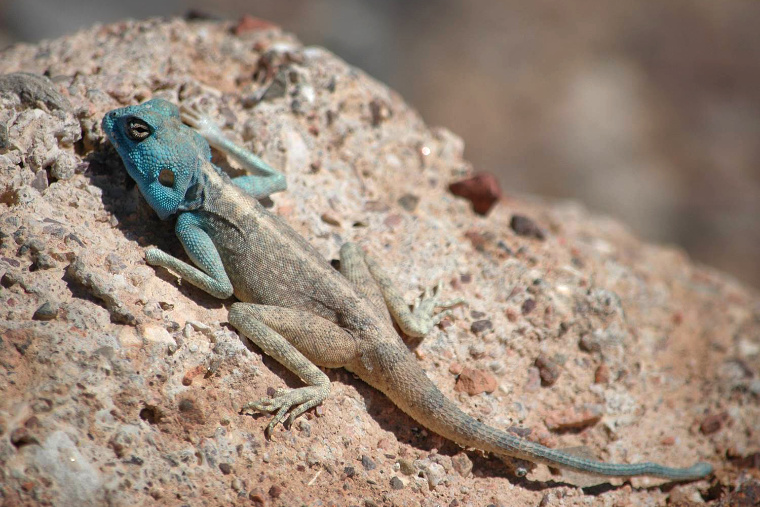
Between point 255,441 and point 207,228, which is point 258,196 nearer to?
point 207,228

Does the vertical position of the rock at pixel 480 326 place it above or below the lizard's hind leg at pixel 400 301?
above

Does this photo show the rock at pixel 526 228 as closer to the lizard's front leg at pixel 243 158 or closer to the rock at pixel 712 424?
the rock at pixel 712 424

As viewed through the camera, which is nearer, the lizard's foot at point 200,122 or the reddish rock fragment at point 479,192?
the lizard's foot at point 200,122

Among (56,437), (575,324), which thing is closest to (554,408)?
(575,324)

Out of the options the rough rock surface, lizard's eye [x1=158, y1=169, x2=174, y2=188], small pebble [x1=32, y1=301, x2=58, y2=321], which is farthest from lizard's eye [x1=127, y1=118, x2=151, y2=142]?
small pebble [x1=32, y1=301, x2=58, y2=321]

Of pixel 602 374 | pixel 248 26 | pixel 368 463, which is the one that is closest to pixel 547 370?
pixel 602 374

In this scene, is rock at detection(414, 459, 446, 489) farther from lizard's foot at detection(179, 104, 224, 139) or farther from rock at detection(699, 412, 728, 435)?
lizard's foot at detection(179, 104, 224, 139)

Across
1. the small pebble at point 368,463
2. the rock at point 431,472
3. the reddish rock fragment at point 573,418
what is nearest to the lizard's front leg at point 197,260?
the small pebble at point 368,463
